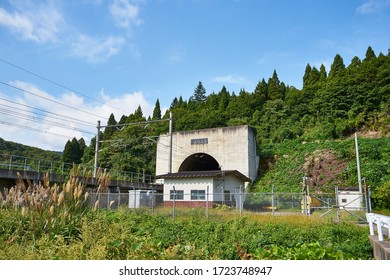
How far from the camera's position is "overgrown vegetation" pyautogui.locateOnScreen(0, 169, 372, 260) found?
14.5ft

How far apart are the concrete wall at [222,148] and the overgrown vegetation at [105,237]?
21038mm

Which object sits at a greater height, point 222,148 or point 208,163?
point 222,148

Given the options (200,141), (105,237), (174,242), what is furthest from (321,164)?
(105,237)

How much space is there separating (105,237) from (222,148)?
1098 inches

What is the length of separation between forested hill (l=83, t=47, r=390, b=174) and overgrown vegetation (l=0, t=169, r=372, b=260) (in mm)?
23121

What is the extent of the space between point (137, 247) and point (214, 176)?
19973mm

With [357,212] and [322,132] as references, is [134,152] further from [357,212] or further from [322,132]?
[357,212]

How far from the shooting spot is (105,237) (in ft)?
14.9

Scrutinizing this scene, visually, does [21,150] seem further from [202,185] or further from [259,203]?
[259,203]

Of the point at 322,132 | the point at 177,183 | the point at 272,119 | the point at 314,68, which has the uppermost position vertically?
the point at 314,68

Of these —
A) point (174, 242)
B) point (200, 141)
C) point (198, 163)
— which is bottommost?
point (174, 242)

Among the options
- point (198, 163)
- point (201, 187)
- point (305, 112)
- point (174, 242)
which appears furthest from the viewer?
point (305, 112)

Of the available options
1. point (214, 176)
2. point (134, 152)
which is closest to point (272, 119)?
point (134, 152)

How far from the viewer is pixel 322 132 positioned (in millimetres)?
36469
